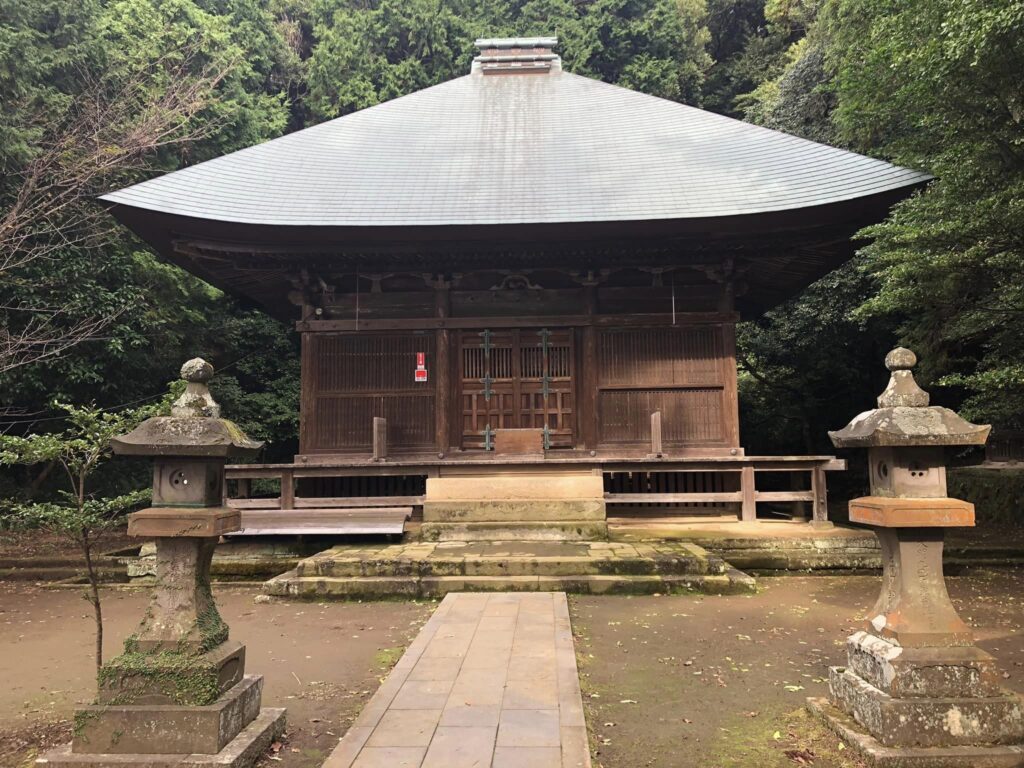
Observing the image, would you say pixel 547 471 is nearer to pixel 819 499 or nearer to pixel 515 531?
pixel 515 531

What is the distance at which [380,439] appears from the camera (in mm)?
9250

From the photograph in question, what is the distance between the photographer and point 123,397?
13.0m

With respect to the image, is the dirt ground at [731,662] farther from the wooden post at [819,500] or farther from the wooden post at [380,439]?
the wooden post at [380,439]

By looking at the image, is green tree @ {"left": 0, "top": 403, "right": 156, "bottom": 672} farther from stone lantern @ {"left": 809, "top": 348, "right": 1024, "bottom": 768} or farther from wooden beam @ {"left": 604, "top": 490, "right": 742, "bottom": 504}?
wooden beam @ {"left": 604, "top": 490, "right": 742, "bottom": 504}

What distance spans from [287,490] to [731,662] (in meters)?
6.24

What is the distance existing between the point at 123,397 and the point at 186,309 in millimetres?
2268

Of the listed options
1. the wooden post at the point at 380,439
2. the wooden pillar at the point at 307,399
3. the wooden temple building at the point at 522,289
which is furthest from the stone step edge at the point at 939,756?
the wooden pillar at the point at 307,399

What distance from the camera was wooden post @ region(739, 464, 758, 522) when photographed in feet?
28.8

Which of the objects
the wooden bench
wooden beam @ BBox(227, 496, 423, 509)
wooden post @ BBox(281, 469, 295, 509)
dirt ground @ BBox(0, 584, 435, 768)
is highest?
wooden post @ BBox(281, 469, 295, 509)

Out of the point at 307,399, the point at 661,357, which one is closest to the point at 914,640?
the point at 661,357

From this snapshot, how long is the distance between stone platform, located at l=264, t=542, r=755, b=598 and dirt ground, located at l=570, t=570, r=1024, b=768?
0.19 meters

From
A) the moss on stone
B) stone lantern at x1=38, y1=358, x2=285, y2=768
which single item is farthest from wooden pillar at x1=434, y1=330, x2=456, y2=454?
the moss on stone

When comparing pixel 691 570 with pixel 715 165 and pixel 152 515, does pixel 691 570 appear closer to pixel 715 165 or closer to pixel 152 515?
pixel 152 515

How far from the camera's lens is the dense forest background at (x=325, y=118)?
7227 millimetres
